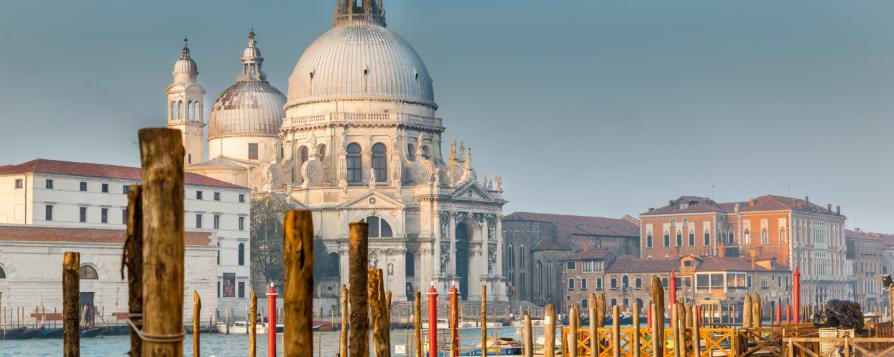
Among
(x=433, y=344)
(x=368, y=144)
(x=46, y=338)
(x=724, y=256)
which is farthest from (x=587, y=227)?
(x=433, y=344)

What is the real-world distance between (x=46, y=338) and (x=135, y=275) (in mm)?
43065

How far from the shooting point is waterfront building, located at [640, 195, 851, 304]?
3595 inches

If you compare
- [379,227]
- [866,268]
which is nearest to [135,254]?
[379,227]

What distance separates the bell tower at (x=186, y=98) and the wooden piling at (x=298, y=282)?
67.8m

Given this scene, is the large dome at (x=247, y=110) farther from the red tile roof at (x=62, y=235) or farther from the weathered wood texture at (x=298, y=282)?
the weathered wood texture at (x=298, y=282)

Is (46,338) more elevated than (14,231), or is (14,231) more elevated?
(14,231)

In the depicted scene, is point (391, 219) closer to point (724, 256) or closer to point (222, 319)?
point (222, 319)

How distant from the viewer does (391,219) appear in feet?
235

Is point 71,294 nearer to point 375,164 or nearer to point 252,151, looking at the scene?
point 375,164

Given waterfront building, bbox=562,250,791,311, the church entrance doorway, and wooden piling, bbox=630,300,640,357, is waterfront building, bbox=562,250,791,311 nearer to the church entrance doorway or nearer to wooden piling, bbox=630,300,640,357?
the church entrance doorway

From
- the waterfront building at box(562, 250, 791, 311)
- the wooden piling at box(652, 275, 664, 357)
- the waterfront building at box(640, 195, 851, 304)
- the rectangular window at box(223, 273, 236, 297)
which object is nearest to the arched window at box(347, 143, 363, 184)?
the rectangular window at box(223, 273, 236, 297)

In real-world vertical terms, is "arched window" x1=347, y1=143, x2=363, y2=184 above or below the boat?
above

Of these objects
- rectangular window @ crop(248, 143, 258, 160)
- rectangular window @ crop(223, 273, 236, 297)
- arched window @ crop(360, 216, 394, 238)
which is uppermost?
rectangular window @ crop(248, 143, 258, 160)

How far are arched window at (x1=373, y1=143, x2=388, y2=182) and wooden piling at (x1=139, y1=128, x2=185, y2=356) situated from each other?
220 feet
